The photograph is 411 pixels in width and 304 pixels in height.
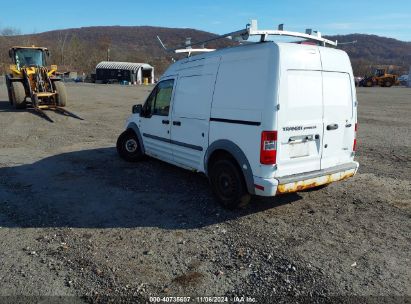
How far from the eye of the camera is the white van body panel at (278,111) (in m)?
4.70

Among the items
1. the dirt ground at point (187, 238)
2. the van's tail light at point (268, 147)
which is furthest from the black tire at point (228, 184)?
the van's tail light at point (268, 147)

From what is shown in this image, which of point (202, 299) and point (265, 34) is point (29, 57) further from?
point (202, 299)

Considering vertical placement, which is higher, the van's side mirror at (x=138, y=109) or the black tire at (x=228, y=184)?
the van's side mirror at (x=138, y=109)

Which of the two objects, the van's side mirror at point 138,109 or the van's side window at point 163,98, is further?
the van's side mirror at point 138,109

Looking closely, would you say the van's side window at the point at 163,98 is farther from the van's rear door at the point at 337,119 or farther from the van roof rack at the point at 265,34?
the van's rear door at the point at 337,119

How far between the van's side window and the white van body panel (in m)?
0.71

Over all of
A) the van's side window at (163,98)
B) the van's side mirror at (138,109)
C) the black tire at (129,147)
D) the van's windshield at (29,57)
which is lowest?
the black tire at (129,147)

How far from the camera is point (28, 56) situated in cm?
1875

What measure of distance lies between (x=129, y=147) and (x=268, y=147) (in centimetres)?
422

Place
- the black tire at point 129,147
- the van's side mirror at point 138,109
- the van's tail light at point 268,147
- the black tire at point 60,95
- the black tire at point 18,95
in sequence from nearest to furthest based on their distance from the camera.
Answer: the van's tail light at point 268,147 < the van's side mirror at point 138,109 < the black tire at point 129,147 < the black tire at point 18,95 < the black tire at point 60,95

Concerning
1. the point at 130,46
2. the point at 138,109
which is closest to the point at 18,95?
the point at 138,109

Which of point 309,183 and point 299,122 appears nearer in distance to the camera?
point 299,122

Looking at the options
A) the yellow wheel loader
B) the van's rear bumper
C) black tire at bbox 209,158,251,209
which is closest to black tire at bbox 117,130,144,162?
black tire at bbox 209,158,251,209

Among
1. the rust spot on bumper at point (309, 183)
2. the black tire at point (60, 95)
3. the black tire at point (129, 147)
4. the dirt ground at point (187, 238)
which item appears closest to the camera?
the dirt ground at point (187, 238)
